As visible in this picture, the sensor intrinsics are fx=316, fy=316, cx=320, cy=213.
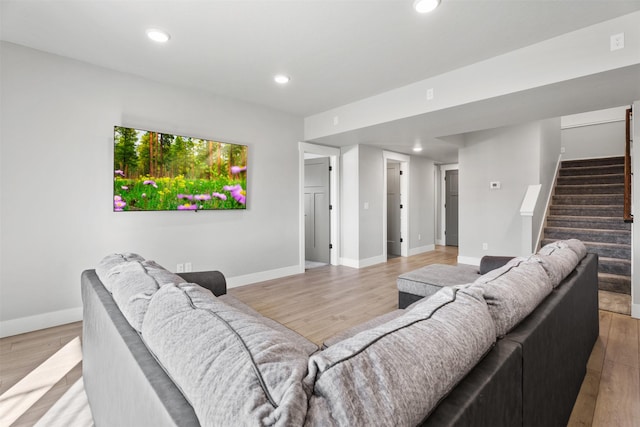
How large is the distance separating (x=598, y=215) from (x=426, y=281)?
4059mm

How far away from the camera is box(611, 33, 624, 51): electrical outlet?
2375 millimetres

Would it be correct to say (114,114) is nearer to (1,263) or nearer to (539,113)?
(1,263)

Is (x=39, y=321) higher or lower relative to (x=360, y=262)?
lower

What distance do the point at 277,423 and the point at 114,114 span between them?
3.74m

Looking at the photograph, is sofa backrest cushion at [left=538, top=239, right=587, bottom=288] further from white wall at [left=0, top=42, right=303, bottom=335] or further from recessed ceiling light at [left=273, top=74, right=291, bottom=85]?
white wall at [left=0, top=42, right=303, bottom=335]

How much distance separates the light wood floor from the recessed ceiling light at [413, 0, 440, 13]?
2.63 meters

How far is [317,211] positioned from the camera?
5.92 meters

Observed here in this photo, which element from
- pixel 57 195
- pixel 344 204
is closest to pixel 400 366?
pixel 57 195

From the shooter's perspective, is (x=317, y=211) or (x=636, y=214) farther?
(x=317, y=211)

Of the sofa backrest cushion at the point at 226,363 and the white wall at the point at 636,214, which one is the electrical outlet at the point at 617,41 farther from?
the sofa backrest cushion at the point at 226,363

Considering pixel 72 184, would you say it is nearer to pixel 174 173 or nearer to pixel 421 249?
pixel 174 173

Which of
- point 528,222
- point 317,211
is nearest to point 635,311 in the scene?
point 528,222

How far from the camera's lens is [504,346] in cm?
91

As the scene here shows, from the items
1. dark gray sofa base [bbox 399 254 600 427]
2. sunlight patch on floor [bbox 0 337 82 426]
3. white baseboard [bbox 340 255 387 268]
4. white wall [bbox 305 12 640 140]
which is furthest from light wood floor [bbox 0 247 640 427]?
white wall [bbox 305 12 640 140]
